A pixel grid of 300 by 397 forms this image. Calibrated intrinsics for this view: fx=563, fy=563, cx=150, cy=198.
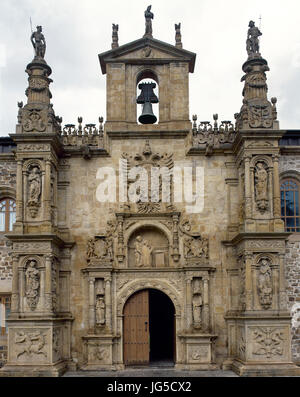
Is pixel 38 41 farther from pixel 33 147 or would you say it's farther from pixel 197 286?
pixel 197 286

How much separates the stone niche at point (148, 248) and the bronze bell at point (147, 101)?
448 centimetres

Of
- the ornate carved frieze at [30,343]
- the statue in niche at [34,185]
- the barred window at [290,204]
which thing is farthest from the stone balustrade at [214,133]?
the ornate carved frieze at [30,343]

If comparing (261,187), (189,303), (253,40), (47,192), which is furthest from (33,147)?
(253,40)

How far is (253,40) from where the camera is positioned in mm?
21312

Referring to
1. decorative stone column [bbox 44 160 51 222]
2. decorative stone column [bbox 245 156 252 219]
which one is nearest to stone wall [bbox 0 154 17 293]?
decorative stone column [bbox 44 160 51 222]

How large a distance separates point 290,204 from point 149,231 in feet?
18.9

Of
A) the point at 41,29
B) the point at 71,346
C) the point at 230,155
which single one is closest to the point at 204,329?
the point at 71,346

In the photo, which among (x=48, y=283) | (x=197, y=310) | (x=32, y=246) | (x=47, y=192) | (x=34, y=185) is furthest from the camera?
(x=197, y=310)

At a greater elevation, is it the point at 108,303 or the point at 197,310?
the point at 108,303

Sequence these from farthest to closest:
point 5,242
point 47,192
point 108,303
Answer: point 5,242, point 108,303, point 47,192

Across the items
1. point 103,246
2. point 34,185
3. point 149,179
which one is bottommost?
point 103,246

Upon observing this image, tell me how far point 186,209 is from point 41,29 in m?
8.85

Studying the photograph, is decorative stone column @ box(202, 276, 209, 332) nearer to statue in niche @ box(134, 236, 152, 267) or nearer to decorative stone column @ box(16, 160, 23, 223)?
statue in niche @ box(134, 236, 152, 267)

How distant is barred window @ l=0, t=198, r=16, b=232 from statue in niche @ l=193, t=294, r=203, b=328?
799 centimetres
